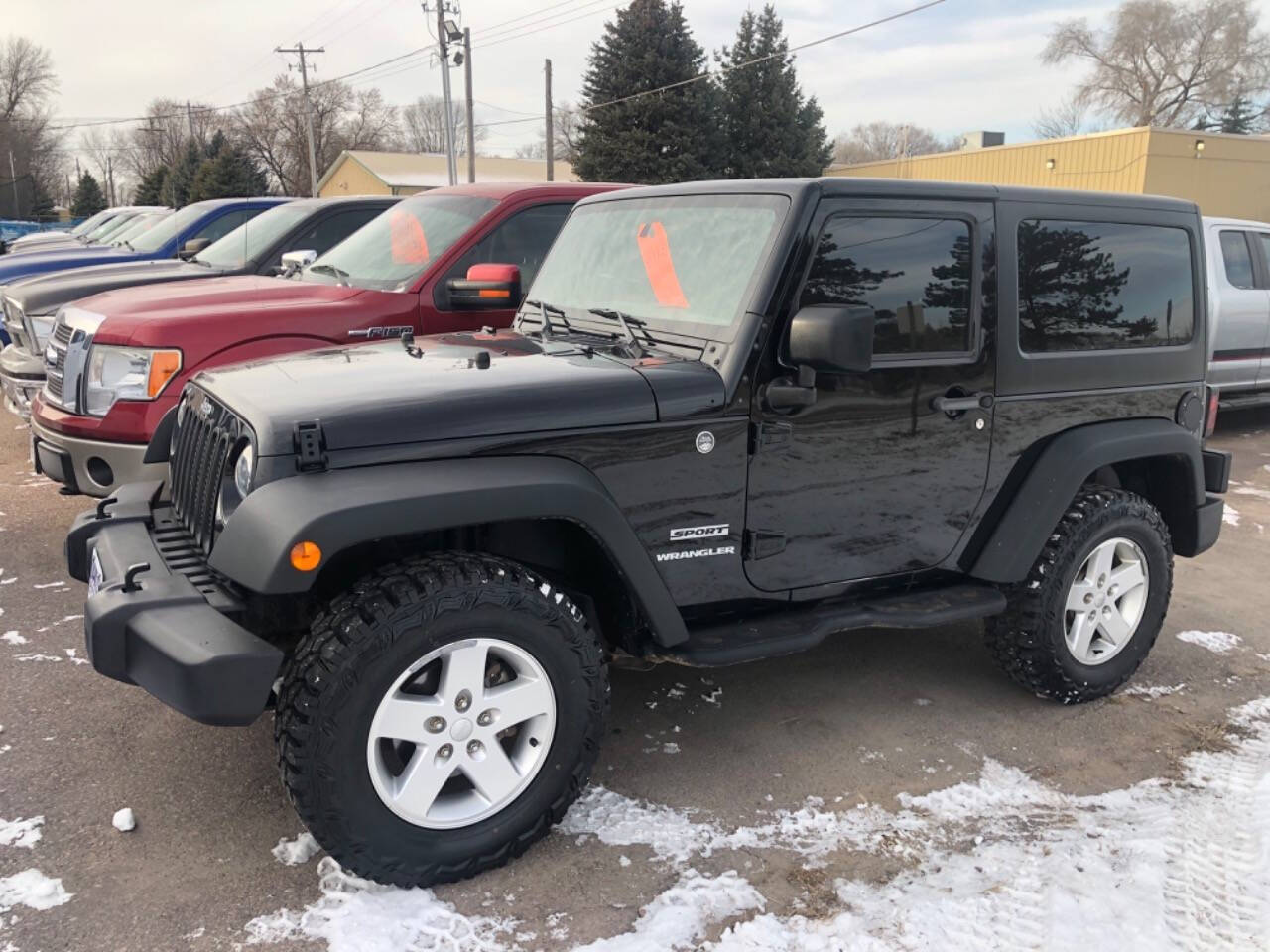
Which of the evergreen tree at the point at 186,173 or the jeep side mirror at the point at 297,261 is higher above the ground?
the evergreen tree at the point at 186,173

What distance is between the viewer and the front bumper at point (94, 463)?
4.61 metres

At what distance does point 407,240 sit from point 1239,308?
7745 millimetres

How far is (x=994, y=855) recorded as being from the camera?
297 cm

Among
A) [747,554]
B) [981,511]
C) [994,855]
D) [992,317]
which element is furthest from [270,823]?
[992,317]

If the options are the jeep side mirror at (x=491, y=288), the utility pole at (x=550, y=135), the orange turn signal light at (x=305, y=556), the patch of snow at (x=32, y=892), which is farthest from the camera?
the utility pole at (x=550, y=135)

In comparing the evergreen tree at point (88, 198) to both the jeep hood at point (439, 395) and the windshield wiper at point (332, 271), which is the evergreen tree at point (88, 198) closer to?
the windshield wiper at point (332, 271)

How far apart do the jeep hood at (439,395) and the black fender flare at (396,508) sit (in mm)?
96

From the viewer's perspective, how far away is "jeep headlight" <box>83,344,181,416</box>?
15.5 feet

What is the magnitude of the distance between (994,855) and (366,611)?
193 cm

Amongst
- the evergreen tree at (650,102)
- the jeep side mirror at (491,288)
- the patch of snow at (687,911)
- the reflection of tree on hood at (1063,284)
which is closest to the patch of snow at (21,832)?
the patch of snow at (687,911)

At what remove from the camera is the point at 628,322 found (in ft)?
11.5

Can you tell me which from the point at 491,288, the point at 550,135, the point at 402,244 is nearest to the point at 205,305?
the point at 402,244

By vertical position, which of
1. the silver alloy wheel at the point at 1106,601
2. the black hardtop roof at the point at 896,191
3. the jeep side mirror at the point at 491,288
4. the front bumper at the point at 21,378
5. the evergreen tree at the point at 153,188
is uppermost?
the evergreen tree at the point at 153,188

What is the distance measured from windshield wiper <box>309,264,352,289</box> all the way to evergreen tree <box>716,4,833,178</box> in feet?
101
